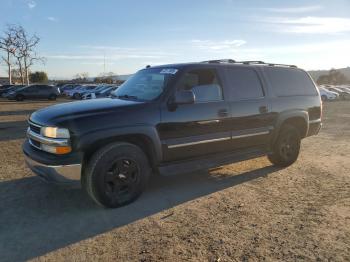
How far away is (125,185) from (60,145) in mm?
1053

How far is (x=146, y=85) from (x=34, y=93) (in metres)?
32.1

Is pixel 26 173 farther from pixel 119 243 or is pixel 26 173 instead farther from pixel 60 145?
pixel 119 243

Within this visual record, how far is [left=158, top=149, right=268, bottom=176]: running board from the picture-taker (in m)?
5.23

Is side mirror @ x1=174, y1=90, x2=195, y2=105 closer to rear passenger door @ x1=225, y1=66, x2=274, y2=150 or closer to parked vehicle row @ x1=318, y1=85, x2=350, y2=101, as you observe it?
rear passenger door @ x1=225, y1=66, x2=274, y2=150

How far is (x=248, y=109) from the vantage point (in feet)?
20.1

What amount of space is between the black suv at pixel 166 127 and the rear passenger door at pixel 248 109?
0.06ft

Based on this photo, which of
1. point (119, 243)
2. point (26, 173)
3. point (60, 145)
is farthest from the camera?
point (26, 173)

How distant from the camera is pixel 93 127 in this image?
14.9 feet

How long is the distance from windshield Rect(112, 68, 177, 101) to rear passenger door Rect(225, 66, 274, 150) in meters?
1.08

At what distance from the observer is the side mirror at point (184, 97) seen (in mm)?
5105

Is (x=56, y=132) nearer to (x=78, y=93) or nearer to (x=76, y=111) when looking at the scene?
(x=76, y=111)

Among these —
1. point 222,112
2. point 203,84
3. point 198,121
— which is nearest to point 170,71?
point 203,84

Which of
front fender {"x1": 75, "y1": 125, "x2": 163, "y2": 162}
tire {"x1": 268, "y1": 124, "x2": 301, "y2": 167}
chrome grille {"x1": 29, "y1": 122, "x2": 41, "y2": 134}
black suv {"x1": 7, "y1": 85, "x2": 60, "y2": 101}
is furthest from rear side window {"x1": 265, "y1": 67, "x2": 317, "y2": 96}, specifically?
black suv {"x1": 7, "y1": 85, "x2": 60, "y2": 101}

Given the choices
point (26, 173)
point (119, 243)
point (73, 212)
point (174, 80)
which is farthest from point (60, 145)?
point (26, 173)
